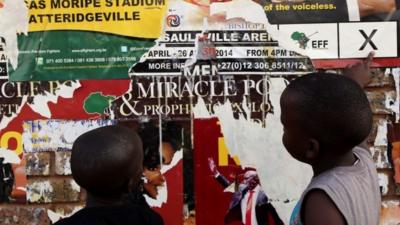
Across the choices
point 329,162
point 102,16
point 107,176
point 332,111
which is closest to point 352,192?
point 329,162

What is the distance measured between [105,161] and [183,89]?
106cm

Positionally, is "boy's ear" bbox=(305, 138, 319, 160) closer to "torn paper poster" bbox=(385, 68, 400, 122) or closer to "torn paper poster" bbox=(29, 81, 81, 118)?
"torn paper poster" bbox=(385, 68, 400, 122)

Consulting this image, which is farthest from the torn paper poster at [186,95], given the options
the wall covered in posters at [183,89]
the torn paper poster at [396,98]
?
the torn paper poster at [396,98]

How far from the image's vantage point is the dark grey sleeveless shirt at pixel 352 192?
158 cm

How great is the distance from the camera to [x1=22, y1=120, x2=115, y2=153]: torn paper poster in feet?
9.46

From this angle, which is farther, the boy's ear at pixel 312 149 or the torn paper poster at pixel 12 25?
the torn paper poster at pixel 12 25

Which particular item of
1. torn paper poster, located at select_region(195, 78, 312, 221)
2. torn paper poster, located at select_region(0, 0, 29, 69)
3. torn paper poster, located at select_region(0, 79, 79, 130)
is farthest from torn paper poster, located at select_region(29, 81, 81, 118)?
torn paper poster, located at select_region(195, 78, 312, 221)

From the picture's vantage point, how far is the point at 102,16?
284 centimetres

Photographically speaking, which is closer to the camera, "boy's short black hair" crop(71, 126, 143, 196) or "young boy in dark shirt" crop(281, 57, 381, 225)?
"young boy in dark shirt" crop(281, 57, 381, 225)

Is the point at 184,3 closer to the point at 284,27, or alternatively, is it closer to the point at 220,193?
the point at 284,27

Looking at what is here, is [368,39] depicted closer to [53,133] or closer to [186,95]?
[186,95]

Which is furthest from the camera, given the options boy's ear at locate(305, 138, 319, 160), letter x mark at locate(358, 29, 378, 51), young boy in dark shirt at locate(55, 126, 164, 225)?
letter x mark at locate(358, 29, 378, 51)

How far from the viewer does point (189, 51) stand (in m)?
2.84

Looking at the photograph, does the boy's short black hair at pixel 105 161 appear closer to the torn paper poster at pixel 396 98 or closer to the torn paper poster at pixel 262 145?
the torn paper poster at pixel 262 145
